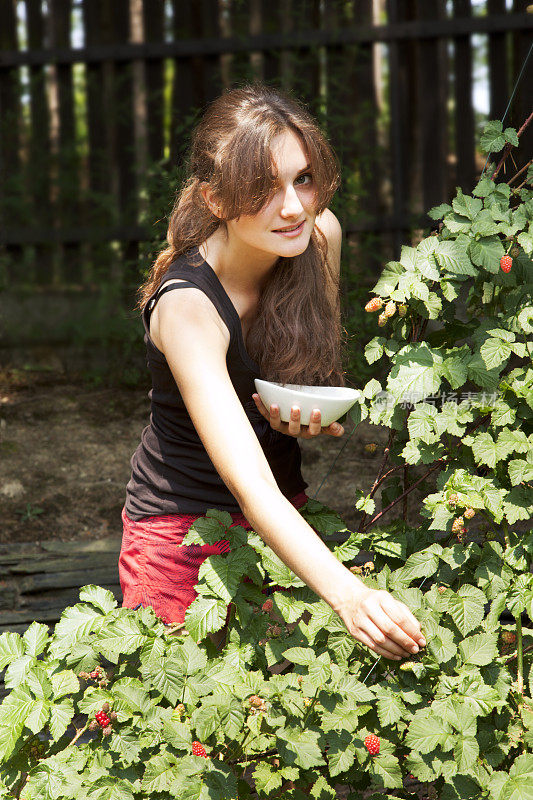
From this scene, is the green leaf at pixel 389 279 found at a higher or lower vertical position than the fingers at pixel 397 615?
higher

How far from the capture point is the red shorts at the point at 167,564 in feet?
5.64

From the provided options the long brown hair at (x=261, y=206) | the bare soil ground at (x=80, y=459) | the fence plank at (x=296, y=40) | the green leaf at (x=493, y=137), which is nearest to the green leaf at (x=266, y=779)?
the long brown hair at (x=261, y=206)

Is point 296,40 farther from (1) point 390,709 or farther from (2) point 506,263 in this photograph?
(1) point 390,709

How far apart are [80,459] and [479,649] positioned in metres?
→ 2.75

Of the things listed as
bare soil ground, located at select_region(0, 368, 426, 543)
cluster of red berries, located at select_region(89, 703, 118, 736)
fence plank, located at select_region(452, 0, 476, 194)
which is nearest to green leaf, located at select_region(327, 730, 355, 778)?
cluster of red berries, located at select_region(89, 703, 118, 736)

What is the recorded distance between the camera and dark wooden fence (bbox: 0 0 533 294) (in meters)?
4.68

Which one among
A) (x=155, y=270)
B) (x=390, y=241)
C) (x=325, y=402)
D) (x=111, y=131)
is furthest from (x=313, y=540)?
(x=111, y=131)

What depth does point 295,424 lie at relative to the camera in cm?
152

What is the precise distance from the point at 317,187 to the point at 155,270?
16.5 inches

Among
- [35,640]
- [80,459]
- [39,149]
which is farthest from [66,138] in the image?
[35,640]

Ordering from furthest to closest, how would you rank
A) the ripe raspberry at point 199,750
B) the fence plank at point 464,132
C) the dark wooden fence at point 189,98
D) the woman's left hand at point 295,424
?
the fence plank at point 464,132 → the dark wooden fence at point 189,98 → the woman's left hand at point 295,424 → the ripe raspberry at point 199,750

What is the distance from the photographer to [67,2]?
16.7 feet

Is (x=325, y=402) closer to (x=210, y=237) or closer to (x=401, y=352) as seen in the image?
(x=401, y=352)

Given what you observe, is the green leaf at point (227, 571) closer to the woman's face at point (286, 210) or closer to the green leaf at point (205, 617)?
the green leaf at point (205, 617)
